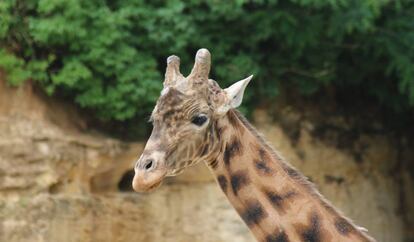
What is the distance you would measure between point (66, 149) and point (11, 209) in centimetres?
75

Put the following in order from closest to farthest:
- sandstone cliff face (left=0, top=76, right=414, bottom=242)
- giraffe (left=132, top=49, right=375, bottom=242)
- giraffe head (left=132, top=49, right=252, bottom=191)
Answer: giraffe head (left=132, top=49, right=252, bottom=191), giraffe (left=132, top=49, right=375, bottom=242), sandstone cliff face (left=0, top=76, right=414, bottom=242)

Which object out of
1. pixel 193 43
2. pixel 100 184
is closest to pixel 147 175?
pixel 100 184

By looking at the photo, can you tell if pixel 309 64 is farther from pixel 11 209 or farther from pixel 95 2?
pixel 11 209

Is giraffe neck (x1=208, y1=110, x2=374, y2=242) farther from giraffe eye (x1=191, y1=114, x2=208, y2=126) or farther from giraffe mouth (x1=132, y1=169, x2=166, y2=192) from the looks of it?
giraffe mouth (x1=132, y1=169, x2=166, y2=192)

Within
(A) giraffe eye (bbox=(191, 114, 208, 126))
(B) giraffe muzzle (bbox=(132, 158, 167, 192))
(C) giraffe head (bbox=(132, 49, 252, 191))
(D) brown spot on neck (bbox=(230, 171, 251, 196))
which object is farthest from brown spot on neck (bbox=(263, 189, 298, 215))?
(B) giraffe muzzle (bbox=(132, 158, 167, 192))

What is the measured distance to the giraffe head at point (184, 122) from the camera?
4504 mm

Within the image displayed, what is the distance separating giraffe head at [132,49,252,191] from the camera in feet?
14.8

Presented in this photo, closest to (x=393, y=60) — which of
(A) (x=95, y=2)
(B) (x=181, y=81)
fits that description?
(A) (x=95, y=2)

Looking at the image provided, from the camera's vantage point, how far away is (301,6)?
9008 mm

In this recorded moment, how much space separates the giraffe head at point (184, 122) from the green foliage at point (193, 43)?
3421 millimetres

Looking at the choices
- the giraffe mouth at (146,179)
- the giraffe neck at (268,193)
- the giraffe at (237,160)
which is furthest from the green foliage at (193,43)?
the giraffe mouth at (146,179)

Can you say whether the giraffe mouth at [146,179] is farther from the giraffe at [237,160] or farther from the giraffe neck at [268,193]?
the giraffe neck at [268,193]

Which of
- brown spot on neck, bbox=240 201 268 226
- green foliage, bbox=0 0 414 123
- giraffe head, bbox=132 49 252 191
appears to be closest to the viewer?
giraffe head, bbox=132 49 252 191

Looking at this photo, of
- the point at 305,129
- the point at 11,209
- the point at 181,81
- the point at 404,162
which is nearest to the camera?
the point at 181,81
